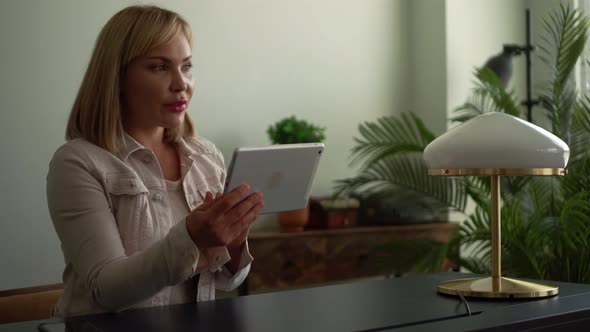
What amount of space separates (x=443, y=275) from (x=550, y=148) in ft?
1.87

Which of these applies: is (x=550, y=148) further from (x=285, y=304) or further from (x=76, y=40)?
(x=76, y=40)

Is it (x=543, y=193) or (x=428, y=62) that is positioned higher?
(x=428, y=62)

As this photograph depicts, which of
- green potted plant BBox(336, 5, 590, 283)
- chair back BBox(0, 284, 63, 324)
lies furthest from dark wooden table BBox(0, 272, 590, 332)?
Result: green potted plant BBox(336, 5, 590, 283)

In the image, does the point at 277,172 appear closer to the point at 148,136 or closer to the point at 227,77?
the point at 148,136

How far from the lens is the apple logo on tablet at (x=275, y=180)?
1567 millimetres

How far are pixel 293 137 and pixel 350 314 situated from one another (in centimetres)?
303

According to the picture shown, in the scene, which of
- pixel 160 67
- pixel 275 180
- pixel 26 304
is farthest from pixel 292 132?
pixel 275 180

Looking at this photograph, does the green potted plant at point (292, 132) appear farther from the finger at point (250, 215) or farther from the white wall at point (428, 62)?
the finger at point (250, 215)

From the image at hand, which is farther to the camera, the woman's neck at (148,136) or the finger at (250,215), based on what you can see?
the woman's neck at (148,136)

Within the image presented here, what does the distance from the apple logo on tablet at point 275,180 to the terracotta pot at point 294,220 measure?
2.82 m

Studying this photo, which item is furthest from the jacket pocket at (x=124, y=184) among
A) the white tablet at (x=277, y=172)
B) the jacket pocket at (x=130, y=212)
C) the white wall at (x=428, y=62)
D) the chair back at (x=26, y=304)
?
the white wall at (x=428, y=62)

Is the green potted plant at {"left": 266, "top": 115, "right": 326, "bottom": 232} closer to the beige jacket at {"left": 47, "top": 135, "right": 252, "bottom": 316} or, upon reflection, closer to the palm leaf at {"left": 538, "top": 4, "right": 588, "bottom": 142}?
the palm leaf at {"left": 538, "top": 4, "right": 588, "bottom": 142}

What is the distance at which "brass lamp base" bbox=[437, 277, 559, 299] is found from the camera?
1.60 meters

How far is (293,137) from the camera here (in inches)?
174
